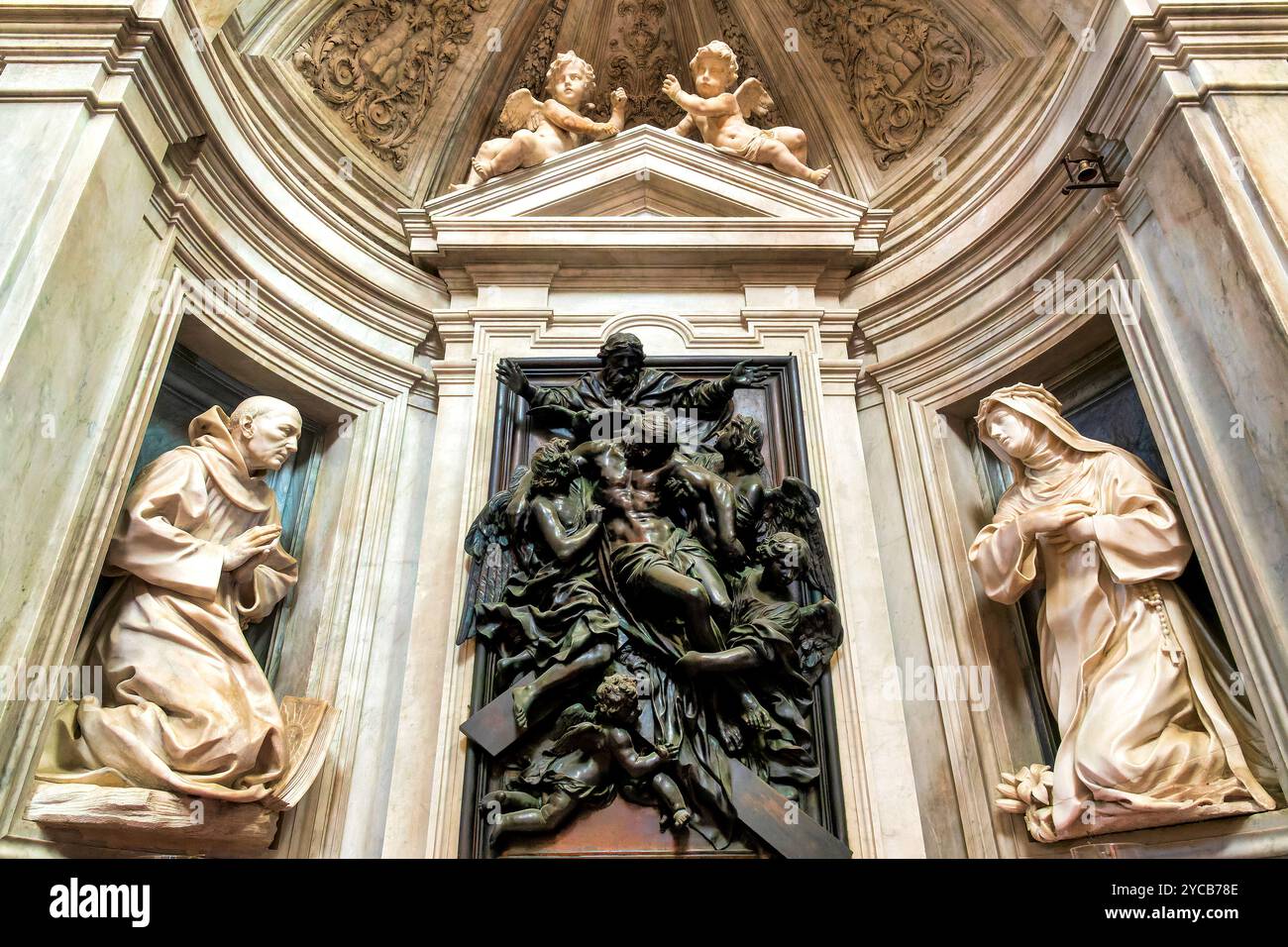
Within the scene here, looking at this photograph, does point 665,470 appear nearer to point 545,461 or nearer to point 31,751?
point 545,461

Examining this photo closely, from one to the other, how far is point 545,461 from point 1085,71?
357cm

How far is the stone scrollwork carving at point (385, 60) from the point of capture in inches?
232

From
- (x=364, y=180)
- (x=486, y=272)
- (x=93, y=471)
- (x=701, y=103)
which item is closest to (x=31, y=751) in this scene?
(x=93, y=471)

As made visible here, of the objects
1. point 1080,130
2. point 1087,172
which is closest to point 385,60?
point 1080,130

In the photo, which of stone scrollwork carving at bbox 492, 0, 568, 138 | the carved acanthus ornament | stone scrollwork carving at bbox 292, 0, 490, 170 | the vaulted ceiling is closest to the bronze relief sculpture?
the vaulted ceiling

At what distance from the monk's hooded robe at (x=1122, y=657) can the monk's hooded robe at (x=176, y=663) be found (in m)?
3.60

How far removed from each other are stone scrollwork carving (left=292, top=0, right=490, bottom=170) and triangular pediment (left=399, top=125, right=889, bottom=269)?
979 mm

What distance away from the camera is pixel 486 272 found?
5680mm

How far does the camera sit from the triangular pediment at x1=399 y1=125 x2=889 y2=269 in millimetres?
5625

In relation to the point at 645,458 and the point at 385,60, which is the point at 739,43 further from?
the point at 645,458

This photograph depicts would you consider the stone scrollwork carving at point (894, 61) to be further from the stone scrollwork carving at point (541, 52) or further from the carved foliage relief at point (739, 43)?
the stone scrollwork carving at point (541, 52)

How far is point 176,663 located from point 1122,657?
13.8 feet

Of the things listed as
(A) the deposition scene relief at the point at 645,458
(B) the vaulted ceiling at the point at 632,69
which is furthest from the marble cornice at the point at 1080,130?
(B) the vaulted ceiling at the point at 632,69

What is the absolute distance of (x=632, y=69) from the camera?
24.3 feet
